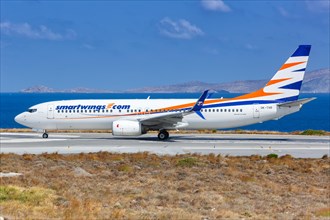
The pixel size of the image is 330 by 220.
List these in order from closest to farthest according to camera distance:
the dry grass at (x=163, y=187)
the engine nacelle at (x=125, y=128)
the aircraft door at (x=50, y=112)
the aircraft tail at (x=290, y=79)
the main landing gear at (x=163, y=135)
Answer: the dry grass at (x=163, y=187)
the engine nacelle at (x=125, y=128)
the aircraft tail at (x=290, y=79)
the main landing gear at (x=163, y=135)
the aircraft door at (x=50, y=112)

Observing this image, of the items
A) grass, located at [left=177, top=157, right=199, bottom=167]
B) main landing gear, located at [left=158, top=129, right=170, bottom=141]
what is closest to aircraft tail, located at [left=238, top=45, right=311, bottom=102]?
main landing gear, located at [left=158, top=129, right=170, bottom=141]

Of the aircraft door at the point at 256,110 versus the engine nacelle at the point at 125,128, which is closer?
the engine nacelle at the point at 125,128

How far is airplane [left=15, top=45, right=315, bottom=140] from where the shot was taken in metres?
39.5

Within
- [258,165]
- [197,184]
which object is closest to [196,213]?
[197,184]

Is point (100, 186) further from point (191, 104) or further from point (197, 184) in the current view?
point (191, 104)

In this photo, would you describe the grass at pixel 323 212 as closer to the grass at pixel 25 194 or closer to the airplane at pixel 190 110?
the grass at pixel 25 194

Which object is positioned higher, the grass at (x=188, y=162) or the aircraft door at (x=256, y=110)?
the aircraft door at (x=256, y=110)

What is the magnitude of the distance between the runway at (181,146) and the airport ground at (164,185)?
0.46 m

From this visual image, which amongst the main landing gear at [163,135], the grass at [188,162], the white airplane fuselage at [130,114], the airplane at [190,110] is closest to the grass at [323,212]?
the grass at [188,162]

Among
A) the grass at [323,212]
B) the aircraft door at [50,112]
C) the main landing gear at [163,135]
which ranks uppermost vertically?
the aircraft door at [50,112]

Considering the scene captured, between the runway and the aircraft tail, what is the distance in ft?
11.3

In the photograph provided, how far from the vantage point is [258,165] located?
26922mm

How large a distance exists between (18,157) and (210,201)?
15834mm

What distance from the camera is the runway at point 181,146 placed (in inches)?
1310
